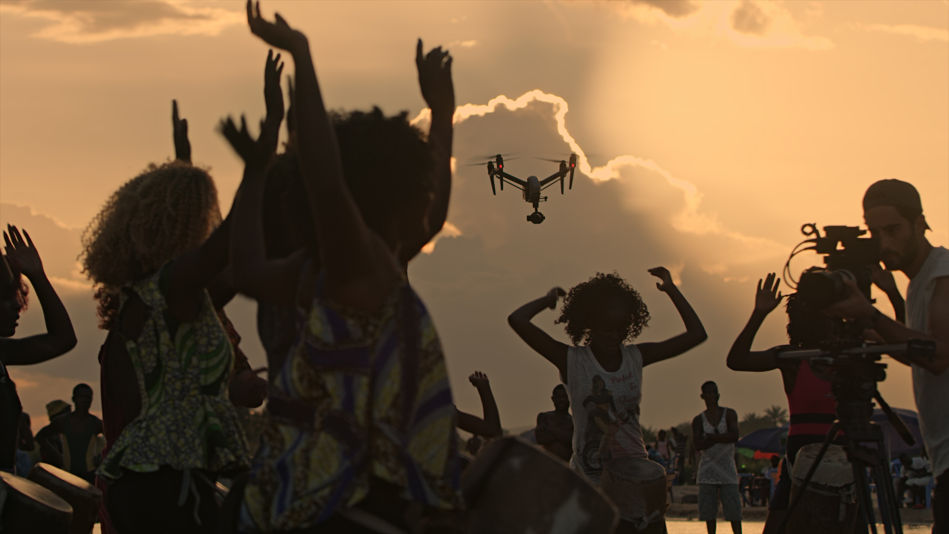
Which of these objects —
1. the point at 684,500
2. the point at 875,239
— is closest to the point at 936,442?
the point at 875,239

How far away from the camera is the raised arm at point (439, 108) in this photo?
3838 mm

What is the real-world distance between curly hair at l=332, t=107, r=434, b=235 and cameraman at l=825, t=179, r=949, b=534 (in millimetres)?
2332

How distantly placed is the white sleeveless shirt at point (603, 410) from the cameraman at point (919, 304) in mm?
2412

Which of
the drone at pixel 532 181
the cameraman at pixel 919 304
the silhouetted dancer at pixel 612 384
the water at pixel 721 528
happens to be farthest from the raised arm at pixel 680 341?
the drone at pixel 532 181

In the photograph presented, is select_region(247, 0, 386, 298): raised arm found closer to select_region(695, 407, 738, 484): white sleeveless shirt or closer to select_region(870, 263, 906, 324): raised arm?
select_region(870, 263, 906, 324): raised arm

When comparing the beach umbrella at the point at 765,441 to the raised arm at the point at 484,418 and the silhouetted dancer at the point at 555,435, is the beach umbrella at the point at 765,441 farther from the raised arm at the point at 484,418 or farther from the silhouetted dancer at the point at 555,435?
the raised arm at the point at 484,418

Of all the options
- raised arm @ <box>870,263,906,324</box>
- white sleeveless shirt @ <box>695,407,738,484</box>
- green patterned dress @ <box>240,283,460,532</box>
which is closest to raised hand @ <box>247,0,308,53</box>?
green patterned dress @ <box>240,283,460,532</box>

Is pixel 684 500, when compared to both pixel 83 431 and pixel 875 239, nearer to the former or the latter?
pixel 83 431

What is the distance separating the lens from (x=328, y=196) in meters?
2.96

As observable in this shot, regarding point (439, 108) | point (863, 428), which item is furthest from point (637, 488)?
point (439, 108)

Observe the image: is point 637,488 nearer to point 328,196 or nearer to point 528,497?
point 528,497

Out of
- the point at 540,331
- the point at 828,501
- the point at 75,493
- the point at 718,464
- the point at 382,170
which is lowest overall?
the point at 718,464

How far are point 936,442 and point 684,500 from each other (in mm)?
28805

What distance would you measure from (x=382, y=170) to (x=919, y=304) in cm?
312
